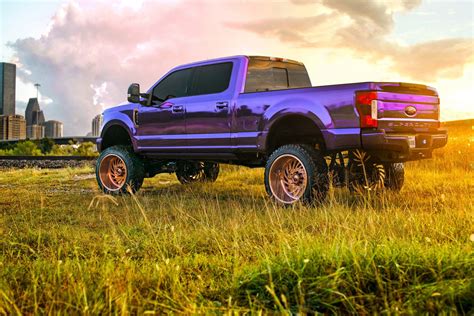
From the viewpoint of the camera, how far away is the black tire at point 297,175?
22.7 ft

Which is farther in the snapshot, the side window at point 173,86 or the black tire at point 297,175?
the side window at point 173,86

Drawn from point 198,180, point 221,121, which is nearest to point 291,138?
point 221,121

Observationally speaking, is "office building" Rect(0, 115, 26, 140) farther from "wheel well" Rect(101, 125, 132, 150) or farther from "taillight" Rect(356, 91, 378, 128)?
"taillight" Rect(356, 91, 378, 128)

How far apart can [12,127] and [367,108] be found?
165 metres

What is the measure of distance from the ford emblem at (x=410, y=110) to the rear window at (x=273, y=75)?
2.29 meters

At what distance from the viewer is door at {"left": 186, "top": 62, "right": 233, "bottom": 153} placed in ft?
26.4

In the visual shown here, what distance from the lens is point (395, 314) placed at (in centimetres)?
267

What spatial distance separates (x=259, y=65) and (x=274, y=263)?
5.48 metres

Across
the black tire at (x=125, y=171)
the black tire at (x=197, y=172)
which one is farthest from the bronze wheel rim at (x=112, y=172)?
the black tire at (x=197, y=172)

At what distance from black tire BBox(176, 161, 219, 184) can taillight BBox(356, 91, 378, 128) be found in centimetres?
488

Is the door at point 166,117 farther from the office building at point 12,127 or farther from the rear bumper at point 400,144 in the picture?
the office building at point 12,127

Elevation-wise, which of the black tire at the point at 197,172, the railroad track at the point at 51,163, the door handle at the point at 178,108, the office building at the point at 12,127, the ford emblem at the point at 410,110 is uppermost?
the office building at the point at 12,127

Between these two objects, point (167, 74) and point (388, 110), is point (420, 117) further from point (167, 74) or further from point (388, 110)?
point (167, 74)

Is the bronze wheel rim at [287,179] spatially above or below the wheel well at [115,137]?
below
